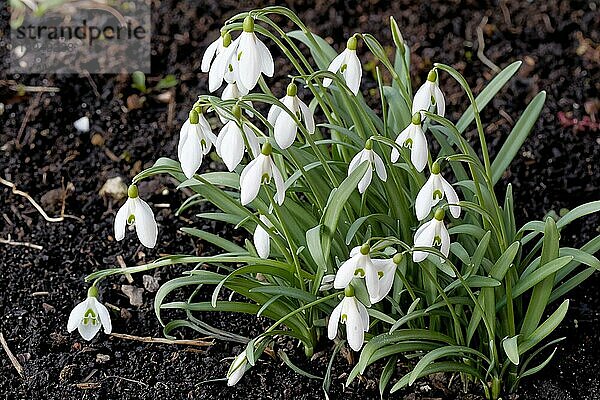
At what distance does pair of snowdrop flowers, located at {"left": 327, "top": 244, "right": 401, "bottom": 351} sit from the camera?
1.92m

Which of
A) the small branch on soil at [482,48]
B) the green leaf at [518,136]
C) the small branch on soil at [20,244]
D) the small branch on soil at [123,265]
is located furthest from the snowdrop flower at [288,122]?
the small branch on soil at [482,48]

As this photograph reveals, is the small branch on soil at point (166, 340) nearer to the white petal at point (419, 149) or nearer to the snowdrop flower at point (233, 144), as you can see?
the snowdrop flower at point (233, 144)

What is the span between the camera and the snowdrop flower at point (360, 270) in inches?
75.5

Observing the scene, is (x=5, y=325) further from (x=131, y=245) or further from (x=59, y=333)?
(x=131, y=245)

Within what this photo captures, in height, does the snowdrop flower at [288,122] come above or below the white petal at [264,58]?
below

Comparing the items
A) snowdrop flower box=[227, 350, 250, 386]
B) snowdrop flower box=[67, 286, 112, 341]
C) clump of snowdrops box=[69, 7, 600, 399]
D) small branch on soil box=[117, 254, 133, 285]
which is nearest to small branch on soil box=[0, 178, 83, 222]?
small branch on soil box=[117, 254, 133, 285]

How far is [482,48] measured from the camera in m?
3.91

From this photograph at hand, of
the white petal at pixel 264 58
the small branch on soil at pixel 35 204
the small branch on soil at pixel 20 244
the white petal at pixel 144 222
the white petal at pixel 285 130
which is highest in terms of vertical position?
the white petal at pixel 264 58

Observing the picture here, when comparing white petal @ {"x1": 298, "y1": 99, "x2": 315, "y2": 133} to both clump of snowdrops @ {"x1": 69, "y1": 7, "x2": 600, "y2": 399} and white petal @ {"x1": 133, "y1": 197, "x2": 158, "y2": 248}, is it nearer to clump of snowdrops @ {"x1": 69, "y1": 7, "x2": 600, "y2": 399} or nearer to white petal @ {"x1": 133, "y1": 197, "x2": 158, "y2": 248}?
clump of snowdrops @ {"x1": 69, "y1": 7, "x2": 600, "y2": 399}

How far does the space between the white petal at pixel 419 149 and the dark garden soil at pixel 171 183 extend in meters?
0.80

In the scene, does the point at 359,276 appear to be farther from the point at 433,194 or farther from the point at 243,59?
the point at 243,59

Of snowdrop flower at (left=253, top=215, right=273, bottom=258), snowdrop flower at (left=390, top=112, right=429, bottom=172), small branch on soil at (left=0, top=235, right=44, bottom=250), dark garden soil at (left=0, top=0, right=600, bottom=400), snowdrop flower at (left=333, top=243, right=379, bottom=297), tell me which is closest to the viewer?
snowdrop flower at (left=333, top=243, right=379, bottom=297)

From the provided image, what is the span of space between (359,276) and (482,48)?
223cm

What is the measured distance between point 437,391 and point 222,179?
86 cm
